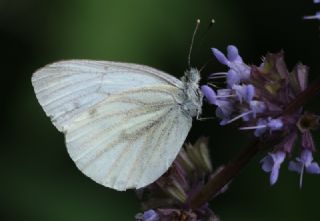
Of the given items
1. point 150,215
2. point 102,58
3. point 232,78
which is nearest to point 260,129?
point 232,78

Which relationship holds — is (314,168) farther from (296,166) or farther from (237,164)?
(237,164)

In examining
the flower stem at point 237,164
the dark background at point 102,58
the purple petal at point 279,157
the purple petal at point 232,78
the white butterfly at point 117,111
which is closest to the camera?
the flower stem at point 237,164

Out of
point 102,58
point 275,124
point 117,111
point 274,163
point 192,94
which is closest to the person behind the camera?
point 275,124

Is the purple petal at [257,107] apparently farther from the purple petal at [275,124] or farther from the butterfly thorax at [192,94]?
the butterfly thorax at [192,94]

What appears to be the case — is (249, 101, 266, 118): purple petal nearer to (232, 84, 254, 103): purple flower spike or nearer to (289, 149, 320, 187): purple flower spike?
(232, 84, 254, 103): purple flower spike

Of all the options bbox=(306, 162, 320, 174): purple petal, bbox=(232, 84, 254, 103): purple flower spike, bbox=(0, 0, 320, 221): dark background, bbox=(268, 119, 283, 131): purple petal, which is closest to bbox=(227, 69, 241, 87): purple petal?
bbox=(232, 84, 254, 103): purple flower spike

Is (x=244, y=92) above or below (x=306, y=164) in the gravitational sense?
above

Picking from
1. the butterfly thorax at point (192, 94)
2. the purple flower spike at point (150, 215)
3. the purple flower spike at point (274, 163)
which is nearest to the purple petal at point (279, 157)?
the purple flower spike at point (274, 163)
